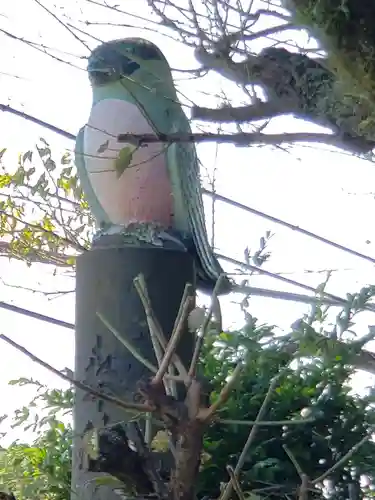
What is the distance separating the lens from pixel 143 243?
1.22 metres

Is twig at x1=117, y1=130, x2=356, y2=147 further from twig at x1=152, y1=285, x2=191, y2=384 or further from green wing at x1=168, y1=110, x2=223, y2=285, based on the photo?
green wing at x1=168, y1=110, x2=223, y2=285

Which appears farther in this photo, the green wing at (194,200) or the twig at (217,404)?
the green wing at (194,200)

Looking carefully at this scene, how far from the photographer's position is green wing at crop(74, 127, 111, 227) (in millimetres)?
1329

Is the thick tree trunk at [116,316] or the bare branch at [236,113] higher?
the bare branch at [236,113]

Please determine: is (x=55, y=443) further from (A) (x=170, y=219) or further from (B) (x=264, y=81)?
(B) (x=264, y=81)

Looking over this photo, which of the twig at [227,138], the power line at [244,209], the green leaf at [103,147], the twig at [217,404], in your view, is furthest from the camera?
the power line at [244,209]

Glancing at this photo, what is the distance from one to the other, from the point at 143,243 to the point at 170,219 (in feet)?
0.31

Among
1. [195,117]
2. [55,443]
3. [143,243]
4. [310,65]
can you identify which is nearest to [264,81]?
[310,65]

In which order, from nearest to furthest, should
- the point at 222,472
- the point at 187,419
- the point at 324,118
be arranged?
the point at 187,419
the point at 324,118
the point at 222,472

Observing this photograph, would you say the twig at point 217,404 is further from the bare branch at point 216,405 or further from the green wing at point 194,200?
the green wing at point 194,200

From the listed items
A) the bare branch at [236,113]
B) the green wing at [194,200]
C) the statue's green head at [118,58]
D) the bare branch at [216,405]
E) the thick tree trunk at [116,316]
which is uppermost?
the statue's green head at [118,58]

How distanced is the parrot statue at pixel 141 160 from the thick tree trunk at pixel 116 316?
0.30 ft

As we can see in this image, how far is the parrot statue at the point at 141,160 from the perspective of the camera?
4.20 feet

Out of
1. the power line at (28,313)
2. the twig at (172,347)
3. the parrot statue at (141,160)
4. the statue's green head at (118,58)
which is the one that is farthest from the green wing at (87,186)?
the twig at (172,347)
